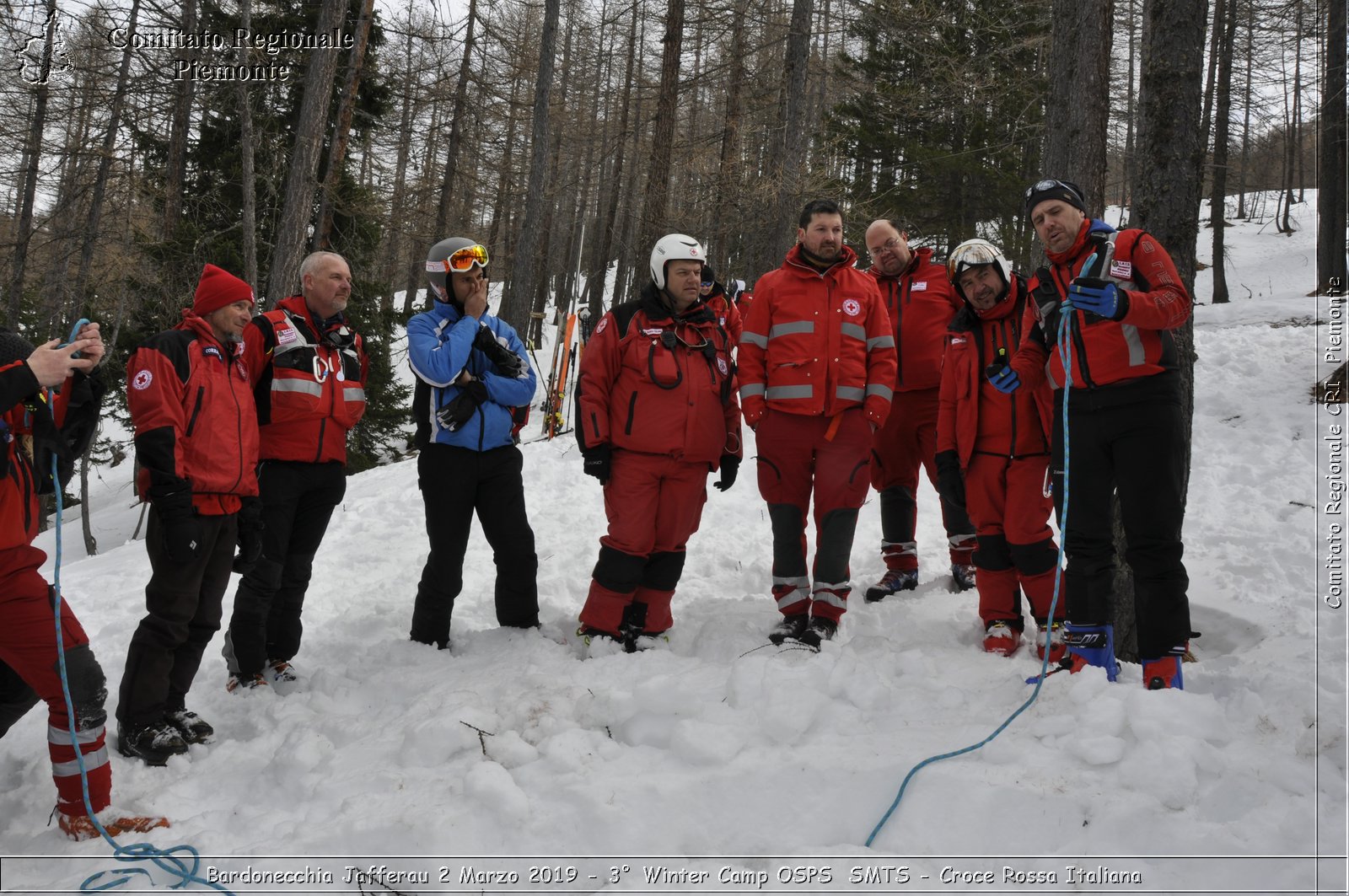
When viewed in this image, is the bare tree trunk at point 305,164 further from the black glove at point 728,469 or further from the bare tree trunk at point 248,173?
the black glove at point 728,469

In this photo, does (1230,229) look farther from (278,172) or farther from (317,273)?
(317,273)

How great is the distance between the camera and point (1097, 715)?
9.40 ft

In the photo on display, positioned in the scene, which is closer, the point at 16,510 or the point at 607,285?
the point at 16,510

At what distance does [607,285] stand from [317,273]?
34386mm

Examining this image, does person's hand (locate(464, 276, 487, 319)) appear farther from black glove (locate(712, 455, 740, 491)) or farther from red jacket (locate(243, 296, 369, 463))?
black glove (locate(712, 455, 740, 491))

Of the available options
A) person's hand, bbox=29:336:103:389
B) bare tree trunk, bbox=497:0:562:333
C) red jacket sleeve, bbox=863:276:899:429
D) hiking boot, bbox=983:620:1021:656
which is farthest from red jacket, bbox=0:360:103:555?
bare tree trunk, bbox=497:0:562:333

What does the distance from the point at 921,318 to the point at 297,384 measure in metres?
3.88

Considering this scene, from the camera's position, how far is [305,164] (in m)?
9.05

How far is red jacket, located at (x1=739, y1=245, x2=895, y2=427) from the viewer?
14.9ft

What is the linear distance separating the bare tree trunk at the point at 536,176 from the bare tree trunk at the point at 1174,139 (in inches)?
392

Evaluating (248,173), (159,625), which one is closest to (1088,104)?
(159,625)

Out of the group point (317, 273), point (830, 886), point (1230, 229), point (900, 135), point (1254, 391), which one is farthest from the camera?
point (1230, 229)

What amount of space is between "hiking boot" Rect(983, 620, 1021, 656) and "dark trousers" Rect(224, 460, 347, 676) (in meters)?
3.45

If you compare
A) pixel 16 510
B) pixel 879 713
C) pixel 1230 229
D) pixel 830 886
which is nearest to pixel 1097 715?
pixel 879 713
